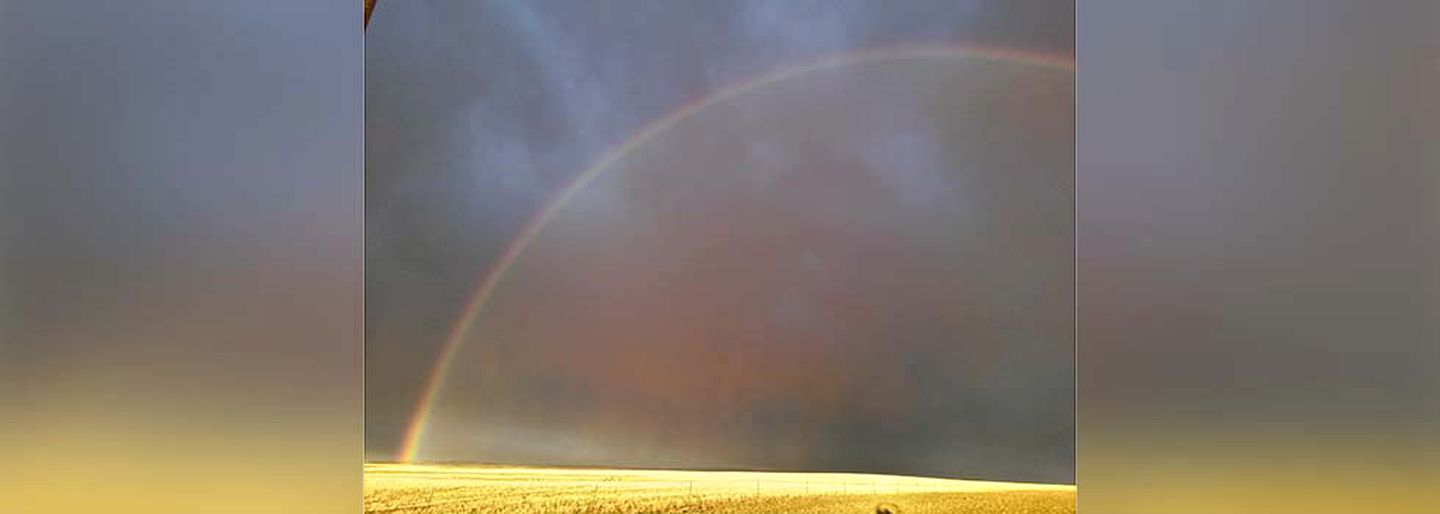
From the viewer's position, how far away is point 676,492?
5.08m

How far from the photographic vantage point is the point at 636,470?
212 inches

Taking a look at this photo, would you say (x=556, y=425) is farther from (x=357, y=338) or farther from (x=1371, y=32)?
(x=1371, y=32)

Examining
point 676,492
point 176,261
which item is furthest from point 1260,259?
point 676,492

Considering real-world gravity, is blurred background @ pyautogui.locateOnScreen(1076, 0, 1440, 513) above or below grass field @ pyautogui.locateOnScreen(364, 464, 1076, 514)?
above

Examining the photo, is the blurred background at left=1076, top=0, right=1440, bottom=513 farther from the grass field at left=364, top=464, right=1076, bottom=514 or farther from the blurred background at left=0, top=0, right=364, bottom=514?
the grass field at left=364, top=464, right=1076, bottom=514

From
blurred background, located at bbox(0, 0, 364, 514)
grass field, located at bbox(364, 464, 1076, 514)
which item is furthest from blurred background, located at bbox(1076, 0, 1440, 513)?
grass field, located at bbox(364, 464, 1076, 514)

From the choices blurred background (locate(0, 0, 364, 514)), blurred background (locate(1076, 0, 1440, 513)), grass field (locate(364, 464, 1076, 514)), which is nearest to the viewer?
blurred background (locate(1076, 0, 1440, 513))

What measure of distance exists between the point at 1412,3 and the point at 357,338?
1795 millimetres

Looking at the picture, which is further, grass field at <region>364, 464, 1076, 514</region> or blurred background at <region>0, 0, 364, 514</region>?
grass field at <region>364, 464, 1076, 514</region>

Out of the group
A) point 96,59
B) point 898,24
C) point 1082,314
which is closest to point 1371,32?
point 1082,314

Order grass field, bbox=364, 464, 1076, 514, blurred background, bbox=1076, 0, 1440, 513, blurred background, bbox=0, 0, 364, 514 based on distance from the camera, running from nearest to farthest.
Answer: blurred background, bbox=1076, 0, 1440, 513, blurred background, bbox=0, 0, 364, 514, grass field, bbox=364, 464, 1076, 514

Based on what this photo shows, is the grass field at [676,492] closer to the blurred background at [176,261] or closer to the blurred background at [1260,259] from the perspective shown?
the blurred background at [176,261]

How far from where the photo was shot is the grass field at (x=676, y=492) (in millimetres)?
4602

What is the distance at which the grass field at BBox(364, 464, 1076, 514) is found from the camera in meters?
4.60
